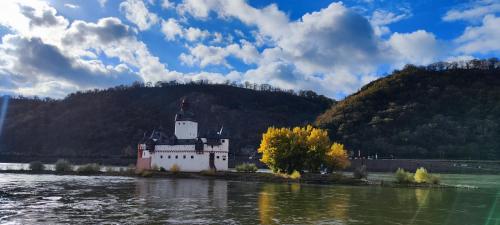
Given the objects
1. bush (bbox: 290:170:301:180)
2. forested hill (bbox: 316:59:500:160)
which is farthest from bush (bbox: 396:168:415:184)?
forested hill (bbox: 316:59:500:160)

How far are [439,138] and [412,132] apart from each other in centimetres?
807

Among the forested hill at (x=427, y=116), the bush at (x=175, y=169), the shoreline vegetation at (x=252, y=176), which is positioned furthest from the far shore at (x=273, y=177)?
the forested hill at (x=427, y=116)

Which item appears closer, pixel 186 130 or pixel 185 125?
pixel 186 130

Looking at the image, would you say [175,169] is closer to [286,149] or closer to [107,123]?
[286,149]

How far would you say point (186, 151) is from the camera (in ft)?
242

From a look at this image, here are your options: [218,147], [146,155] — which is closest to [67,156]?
[146,155]

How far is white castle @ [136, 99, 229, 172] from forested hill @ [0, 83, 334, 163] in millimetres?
56079

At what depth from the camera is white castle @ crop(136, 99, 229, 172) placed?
72625 millimetres

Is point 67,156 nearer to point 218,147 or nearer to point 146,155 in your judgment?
point 146,155

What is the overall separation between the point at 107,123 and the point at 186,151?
103m

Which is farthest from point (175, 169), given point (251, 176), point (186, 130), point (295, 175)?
point (295, 175)

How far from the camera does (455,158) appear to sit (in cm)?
12362

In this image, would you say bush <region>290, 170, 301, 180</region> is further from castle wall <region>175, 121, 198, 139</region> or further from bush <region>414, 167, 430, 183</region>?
castle wall <region>175, 121, 198, 139</region>

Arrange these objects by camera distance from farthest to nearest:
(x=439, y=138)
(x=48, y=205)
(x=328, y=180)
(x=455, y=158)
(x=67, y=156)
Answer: (x=67, y=156) < (x=439, y=138) < (x=455, y=158) < (x=328, y=180) < (x=48, y=205)
